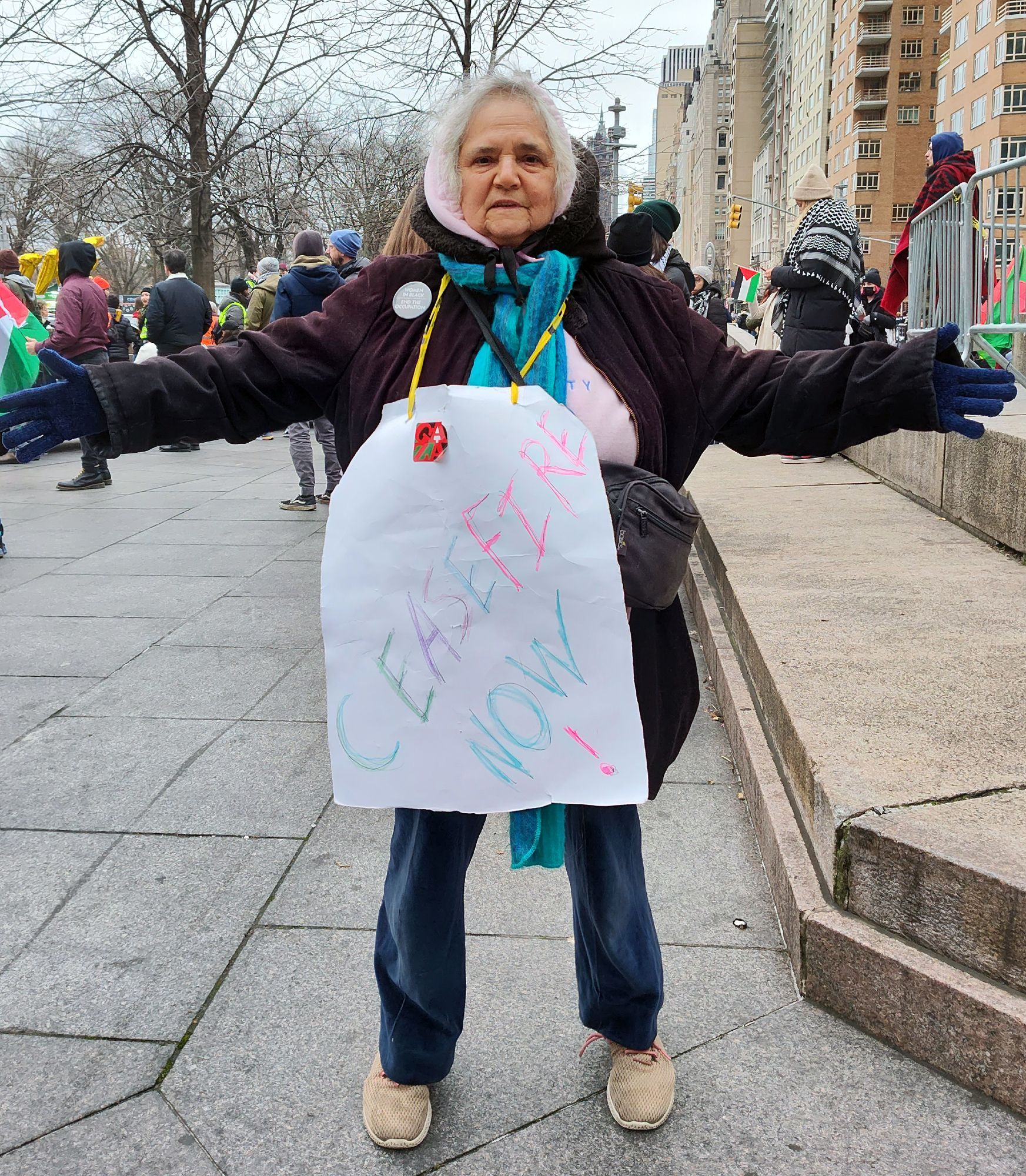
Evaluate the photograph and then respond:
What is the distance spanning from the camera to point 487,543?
1897mm

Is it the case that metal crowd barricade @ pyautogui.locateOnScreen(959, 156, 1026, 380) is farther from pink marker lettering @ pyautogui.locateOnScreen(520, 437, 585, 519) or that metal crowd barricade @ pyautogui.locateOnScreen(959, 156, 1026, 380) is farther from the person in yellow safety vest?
the person in yellow safety vest

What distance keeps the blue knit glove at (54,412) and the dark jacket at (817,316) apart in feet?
20.8

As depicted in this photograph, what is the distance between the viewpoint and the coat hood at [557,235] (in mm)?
2000

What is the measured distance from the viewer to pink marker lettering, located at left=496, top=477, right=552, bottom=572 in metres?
1.88

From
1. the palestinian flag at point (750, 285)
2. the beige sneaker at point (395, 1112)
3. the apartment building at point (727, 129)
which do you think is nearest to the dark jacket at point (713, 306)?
the palestinian flag at point (750, 285)

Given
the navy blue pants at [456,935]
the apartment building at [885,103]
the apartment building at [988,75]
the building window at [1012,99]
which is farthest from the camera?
the apartment building at [885,103]

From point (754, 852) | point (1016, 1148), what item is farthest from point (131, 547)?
point (1016, 1148)

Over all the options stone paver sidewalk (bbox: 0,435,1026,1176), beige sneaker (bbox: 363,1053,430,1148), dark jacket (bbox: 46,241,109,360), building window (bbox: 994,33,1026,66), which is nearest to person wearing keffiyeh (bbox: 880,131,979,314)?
stone paver sidewalk (bbox: 0,435,1026,1176)

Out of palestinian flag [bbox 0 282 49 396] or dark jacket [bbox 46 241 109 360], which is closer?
palestinian flag [bbox 0 282 49 396]

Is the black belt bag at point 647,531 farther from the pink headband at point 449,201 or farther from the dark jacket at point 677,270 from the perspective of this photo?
the dark jacket at point 677,270

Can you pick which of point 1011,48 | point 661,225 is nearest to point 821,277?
point 661,225

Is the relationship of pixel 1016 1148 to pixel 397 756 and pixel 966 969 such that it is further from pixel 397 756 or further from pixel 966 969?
pixel 397 756

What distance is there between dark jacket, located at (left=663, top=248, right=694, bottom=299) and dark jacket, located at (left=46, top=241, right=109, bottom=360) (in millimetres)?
5075

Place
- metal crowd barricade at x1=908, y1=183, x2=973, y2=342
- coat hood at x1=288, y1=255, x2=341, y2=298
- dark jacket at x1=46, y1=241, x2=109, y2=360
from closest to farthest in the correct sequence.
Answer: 1. metal crowd barricade at x1=908, y1=183, x2=973, y2=342
2. coat hood at x1=288, y1=255, x2=341, y2=298
3. dark jacket at x1=46, y1=241, x2=109, y2=360
